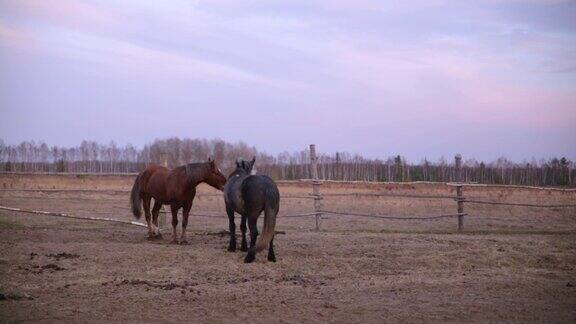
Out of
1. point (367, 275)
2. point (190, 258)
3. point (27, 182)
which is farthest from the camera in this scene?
point (27, 182)

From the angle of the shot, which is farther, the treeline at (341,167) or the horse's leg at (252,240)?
the treeline at (341,167)

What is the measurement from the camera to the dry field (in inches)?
245

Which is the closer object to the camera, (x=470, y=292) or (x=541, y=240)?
(x=470, y=292)

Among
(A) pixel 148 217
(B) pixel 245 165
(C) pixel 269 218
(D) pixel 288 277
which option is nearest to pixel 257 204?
(C) pixel 269 218

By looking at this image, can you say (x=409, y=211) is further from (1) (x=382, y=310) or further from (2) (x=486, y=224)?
(1) (x=382, y=310)

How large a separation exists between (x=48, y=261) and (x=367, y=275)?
5016 millimetres

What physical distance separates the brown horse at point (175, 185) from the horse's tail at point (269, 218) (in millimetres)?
2459

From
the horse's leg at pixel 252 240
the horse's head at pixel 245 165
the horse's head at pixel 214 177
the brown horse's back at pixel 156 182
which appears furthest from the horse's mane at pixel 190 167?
the horse's leg at pixel 252 240

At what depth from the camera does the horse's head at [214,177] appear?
1169 centimetres

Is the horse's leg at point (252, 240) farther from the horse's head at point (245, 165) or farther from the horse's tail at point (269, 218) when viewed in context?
the horse's head at point (245, 165)

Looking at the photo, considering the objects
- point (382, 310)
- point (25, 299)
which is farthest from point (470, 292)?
point (25, 299)

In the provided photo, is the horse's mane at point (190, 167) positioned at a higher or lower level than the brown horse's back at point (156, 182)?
higher

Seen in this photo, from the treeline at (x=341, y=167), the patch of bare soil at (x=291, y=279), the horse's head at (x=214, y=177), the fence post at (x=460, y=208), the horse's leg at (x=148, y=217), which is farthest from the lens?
the treeline at (x=341, y=167)

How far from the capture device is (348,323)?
5801mm
